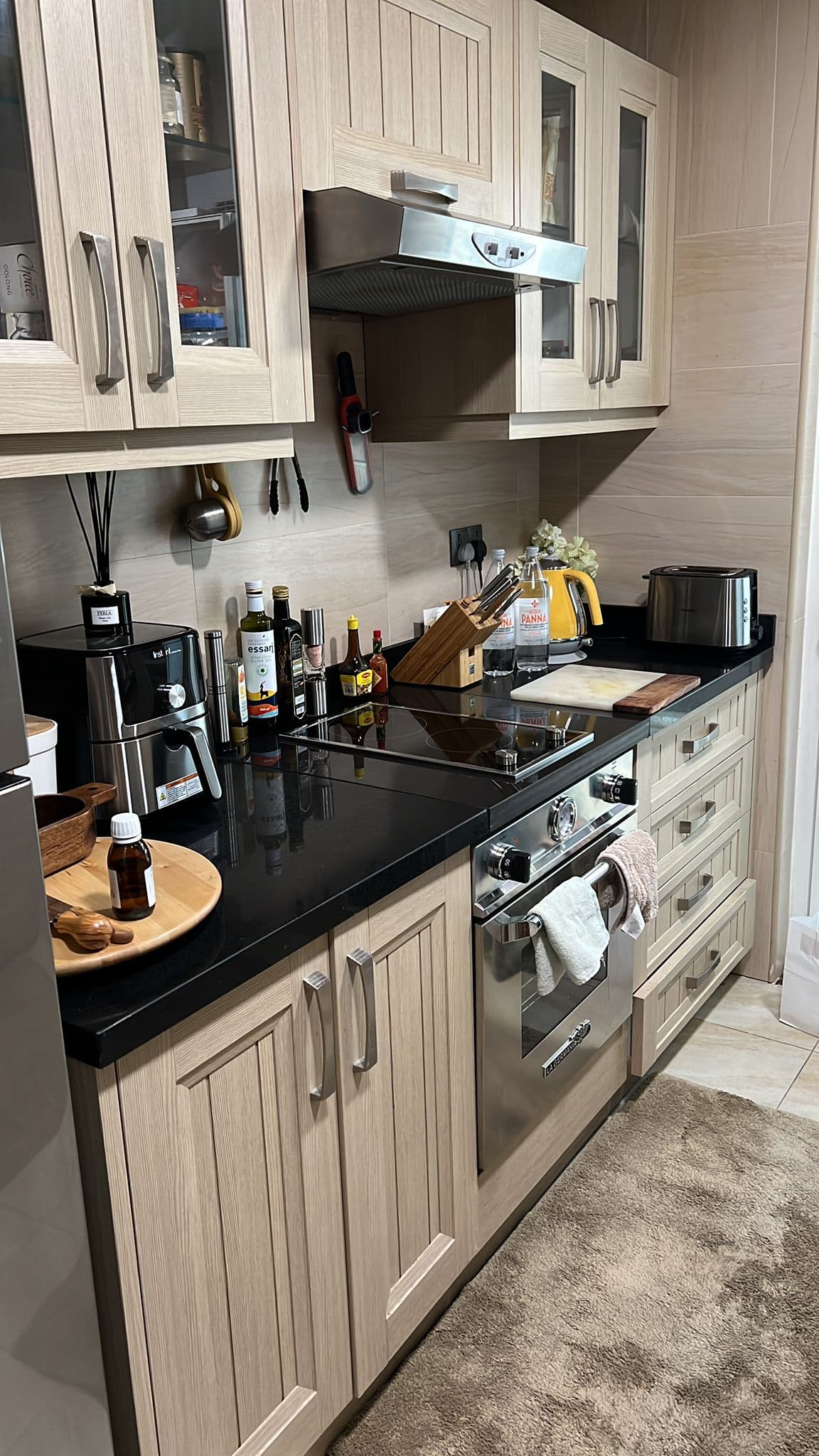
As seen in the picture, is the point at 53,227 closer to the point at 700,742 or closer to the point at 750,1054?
the point at 700,742

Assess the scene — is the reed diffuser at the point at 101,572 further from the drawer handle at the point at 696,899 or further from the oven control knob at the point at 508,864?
the drawer handle at the point at 696,899

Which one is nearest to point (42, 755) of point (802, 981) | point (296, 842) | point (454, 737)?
point (296, 842)

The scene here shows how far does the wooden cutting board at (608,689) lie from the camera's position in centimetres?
224

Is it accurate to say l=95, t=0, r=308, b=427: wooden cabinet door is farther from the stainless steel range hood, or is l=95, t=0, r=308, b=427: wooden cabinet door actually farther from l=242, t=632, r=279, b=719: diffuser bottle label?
l=242, t=632, r=279, b=719: diffuser bottle label

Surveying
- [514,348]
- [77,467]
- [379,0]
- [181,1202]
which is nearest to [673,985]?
[514,348]

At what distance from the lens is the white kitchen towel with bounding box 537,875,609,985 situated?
1851 millimetres

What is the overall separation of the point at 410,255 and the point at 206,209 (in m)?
0.29

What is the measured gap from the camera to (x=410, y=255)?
1590 mm

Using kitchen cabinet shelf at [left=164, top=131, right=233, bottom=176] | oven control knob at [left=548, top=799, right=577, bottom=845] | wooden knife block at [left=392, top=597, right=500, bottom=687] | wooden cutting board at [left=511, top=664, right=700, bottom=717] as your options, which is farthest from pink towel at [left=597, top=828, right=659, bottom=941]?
kitchen cabinet shelf at [left=164, top=131, right=233, bottom=176]

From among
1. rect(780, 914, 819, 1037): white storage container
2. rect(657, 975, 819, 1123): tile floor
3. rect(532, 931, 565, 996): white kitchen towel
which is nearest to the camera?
rect(532, 931, 565, 996): white kitchen towel

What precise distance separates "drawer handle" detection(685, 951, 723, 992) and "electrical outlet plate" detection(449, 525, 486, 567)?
1131 mm

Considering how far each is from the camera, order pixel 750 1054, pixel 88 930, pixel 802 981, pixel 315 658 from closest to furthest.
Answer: pixel 88 930
pixel 315 658
pixel 750 1054
pixel 802 981

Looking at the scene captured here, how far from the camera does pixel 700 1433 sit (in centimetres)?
167

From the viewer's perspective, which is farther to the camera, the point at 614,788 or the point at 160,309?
the point at 614,788
